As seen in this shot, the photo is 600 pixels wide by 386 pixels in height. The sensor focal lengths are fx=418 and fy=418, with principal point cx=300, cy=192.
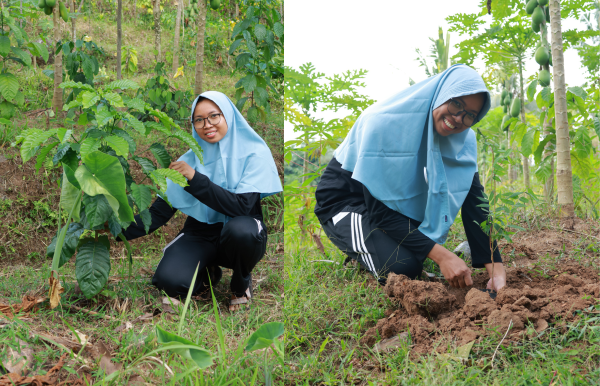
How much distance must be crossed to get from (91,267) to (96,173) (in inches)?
14.8

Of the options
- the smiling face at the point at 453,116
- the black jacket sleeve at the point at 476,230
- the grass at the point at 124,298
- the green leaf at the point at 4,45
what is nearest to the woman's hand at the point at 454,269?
the black jacket sleeve at the point at 476,230

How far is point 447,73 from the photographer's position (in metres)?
1.48

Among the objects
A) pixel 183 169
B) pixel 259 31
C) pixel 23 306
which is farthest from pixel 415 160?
pixel 23 306

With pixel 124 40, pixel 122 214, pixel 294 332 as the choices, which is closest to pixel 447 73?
pixel 294 332

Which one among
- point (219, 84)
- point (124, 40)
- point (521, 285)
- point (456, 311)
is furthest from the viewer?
point (124, 40)

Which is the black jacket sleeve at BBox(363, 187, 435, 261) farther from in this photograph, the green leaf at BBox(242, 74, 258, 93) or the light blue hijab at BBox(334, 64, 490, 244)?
the green leaf at BBox(242, 74, 258, 93)

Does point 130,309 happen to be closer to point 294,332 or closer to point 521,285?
point 294,332

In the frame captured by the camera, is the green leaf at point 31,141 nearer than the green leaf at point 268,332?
No

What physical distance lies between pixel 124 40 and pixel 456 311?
13.7ft

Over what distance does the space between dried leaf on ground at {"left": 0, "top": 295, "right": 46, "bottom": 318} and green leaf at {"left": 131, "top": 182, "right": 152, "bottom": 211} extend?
0.42m

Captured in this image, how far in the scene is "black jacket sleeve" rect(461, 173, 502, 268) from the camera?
1.49 m

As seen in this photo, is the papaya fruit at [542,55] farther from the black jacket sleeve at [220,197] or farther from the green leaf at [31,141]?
the green leaf at [31,141]

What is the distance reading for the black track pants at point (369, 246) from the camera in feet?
4.90

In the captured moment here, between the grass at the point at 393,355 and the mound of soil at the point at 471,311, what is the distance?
34 mm
